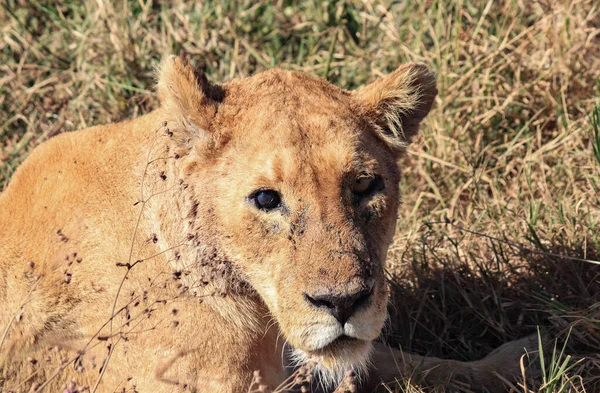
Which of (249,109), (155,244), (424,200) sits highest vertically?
(249,109)

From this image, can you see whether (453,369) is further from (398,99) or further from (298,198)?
(298,198)

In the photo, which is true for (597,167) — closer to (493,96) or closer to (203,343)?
(493,96)

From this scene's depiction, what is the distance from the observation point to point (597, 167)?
16.7 ft

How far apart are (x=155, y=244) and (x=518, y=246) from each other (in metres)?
1.96

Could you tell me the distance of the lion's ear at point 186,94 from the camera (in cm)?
333

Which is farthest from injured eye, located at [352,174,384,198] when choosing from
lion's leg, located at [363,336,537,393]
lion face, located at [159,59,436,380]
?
lion's leg, located at [363,336,537,393]

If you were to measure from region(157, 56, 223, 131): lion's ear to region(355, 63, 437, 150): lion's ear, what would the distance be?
26.3 inches

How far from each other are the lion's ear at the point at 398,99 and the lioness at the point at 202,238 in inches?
1.0

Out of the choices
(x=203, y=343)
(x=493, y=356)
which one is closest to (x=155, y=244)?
(x=203, y=343)

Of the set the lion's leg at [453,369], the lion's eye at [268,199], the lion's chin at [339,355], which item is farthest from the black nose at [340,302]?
the lion's leg at [453,369]

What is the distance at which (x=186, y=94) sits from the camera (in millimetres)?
3332

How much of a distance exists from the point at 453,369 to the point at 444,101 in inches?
87.2

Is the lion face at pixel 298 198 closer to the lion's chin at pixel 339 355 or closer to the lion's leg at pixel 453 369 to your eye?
the lion's chin at pixel 339 355

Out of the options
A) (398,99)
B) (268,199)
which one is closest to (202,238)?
(268,199)
